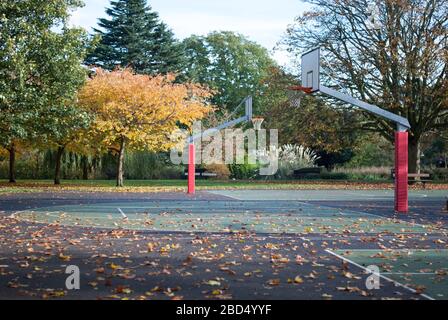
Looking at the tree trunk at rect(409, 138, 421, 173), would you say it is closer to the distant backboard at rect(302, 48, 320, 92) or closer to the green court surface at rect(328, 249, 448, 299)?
the distant backboard at rect(302, 48, 320, 92)

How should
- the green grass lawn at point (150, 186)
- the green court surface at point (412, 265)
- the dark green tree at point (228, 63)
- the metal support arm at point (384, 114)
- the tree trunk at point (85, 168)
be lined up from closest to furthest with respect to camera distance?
the green court surface at point (412, 265) → the metal support arm at point (384, 114) → the green grass lawn at point (150, 186) → the tree trunk at point (85, 168) → the dark green tree at point (228, 63)

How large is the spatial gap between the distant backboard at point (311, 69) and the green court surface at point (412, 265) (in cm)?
1094

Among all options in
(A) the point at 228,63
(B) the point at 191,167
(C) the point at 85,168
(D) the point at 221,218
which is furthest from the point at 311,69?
(A) the point at 228,63

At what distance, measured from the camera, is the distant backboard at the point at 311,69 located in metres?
21.6

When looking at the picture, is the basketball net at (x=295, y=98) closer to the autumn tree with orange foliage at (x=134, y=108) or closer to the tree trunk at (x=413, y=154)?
the autumn tree with orange foliage at (x=134, y=108)

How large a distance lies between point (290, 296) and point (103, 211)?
1271cm

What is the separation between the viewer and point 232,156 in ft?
155

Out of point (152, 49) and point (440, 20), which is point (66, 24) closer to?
point (440, 20)

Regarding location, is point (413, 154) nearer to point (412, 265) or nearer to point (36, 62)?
point (36, 62)

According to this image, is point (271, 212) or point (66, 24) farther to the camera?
point (66, 24)

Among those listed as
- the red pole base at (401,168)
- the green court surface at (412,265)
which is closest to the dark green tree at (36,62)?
the red pole base at (401,168)

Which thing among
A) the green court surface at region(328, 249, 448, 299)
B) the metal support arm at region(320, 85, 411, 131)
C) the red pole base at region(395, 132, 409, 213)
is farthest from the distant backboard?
the green court surface at region(328, 249, 448, 299)

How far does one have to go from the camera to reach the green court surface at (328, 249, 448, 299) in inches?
313
